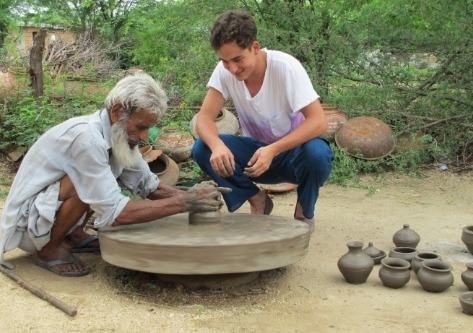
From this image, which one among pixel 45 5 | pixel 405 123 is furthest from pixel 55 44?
pixel 45 5

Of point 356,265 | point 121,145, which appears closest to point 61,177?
point 121,145

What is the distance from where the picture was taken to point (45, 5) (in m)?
23.6

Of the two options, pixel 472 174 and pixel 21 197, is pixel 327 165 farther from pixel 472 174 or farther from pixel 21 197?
pixel 472 174

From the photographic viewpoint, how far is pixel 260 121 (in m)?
4.30

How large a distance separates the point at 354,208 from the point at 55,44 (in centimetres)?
780

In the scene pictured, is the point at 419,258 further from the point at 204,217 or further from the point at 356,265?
the point at 204,217

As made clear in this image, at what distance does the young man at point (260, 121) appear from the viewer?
379 centimetres

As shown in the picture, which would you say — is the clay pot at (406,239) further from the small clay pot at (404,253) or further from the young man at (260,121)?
the young man at (260,121)

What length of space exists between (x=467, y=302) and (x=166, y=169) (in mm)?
4066

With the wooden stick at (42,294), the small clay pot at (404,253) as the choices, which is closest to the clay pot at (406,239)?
the small clay pot at (404,253)

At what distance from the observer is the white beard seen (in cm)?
346

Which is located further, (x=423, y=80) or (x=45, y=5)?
(x=45, y=5)

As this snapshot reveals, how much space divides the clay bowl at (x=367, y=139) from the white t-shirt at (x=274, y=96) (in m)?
3.22

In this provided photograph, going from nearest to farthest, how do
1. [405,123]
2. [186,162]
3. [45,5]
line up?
[186,162], [405,123], [45,5]
